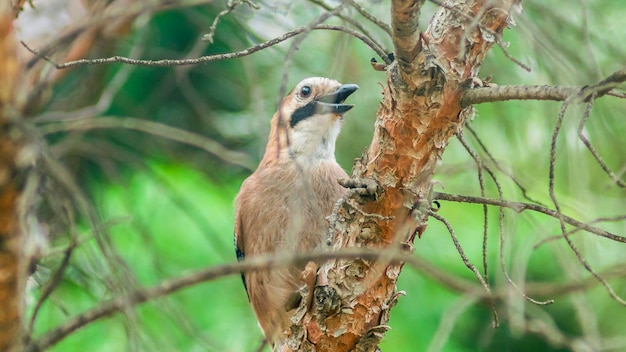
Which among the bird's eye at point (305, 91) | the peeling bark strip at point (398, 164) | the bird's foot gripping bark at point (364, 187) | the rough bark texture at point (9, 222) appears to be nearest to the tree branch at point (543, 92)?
the peeling bark strip at point (398, 164)

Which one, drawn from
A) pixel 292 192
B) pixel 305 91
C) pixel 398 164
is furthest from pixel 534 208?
pixel 305 91

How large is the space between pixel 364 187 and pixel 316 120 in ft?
5.59

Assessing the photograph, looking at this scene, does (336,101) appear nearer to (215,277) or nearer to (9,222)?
(9,222)

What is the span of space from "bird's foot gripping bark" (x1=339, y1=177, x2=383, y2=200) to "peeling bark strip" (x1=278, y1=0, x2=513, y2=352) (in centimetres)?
Result: 2

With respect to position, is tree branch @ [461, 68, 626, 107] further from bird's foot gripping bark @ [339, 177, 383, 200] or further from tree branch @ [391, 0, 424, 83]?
bird's foot gripping bark @ [339, 177, 383, 200]

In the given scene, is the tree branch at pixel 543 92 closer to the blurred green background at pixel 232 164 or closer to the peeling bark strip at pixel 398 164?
the peeling bark strip at pixel 398 164

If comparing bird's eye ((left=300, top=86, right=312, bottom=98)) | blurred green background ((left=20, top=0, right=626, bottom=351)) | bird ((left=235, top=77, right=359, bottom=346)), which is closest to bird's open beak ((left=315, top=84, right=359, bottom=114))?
bird ((left=235, top=77, right=359, bottom=346))

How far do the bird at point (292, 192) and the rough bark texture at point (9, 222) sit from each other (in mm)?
1989

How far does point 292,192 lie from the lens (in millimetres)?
3945

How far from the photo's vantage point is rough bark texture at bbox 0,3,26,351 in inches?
62.4

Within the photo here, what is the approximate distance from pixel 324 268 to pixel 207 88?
10.4 feet

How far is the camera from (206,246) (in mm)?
4633

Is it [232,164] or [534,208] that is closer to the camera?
[534,208]

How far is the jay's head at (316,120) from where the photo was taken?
4113mm
